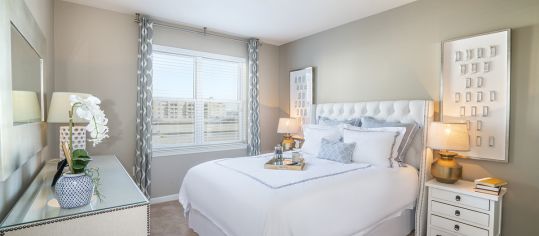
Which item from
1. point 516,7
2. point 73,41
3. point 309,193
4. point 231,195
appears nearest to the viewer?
point 309,193

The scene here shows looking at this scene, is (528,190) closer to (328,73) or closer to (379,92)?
(379,92)

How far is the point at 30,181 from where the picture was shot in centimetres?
188

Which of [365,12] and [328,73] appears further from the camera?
[328,73]

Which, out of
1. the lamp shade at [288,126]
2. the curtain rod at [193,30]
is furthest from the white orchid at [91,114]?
the lamp shade at [288,126]

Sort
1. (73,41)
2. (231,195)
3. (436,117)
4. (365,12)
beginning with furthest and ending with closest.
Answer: (365,12)
(73,41)
(436,117)
(231,195)

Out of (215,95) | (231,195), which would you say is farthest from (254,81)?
(231,195)

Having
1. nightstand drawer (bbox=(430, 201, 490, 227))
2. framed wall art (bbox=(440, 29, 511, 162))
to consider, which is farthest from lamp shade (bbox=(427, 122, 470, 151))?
nightstand drawer (bbox=(430, 201, 490, 227))

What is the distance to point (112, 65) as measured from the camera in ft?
11.2

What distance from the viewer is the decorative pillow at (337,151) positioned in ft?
9.29

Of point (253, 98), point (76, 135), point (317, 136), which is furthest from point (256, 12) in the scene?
point (76, 135)

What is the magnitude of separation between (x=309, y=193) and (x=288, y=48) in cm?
351

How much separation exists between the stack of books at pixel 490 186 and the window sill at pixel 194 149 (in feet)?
10.6

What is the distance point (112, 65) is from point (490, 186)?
4.29 m

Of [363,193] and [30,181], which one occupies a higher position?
[30,181]
